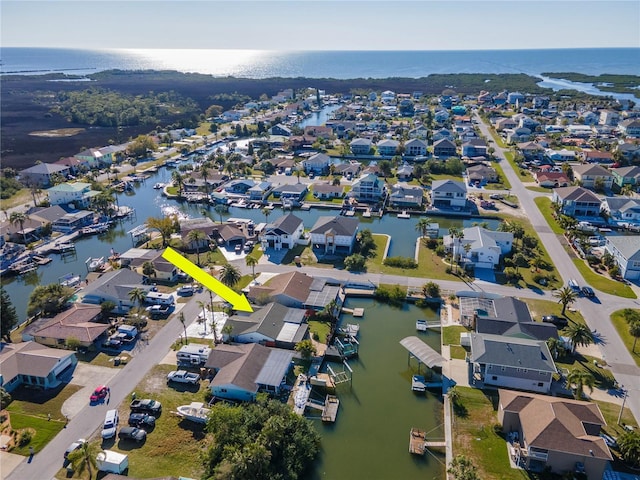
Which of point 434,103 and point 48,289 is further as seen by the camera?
point 434,103

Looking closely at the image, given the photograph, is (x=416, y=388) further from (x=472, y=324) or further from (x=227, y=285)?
(x=227, y=285)

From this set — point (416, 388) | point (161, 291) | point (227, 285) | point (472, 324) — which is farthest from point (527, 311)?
point (161, 291)

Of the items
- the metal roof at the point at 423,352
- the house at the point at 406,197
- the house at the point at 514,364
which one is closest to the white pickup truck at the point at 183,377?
the metal roof at the point at 423,352

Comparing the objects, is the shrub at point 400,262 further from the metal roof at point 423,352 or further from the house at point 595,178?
the house at point 595,178

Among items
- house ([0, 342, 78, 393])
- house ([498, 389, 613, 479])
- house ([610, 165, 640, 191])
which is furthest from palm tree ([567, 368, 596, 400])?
house ([610, 165, 640, 191])

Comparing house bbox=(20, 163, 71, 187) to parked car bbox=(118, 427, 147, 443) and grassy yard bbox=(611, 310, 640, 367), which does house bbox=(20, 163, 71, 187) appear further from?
grassy yard bbox=(611, 310, 640, 367)

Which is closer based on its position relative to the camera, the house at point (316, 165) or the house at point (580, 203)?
the house at point (580, 203)
